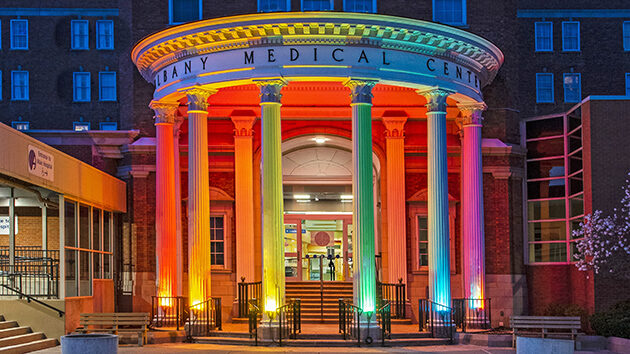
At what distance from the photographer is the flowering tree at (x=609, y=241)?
96.3ft

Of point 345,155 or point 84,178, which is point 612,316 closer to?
point 345,155

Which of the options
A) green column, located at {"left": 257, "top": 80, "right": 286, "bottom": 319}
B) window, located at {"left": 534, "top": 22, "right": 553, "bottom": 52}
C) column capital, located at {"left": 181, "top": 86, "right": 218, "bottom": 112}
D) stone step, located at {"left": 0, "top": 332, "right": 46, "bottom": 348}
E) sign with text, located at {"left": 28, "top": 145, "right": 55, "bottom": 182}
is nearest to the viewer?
stone step, located at {"left": 0, "top": 332, "right": 46, "bottom": 348}

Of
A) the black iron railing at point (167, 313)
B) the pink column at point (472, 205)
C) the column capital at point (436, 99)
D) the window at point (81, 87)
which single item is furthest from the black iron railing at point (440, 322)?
the window at point (81, 87)

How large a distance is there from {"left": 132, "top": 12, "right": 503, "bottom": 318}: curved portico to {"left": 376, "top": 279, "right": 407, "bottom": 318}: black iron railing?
2264 mm

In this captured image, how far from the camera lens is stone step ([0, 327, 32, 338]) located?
24266 mm

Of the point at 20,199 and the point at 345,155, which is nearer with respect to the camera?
the point at 20,199

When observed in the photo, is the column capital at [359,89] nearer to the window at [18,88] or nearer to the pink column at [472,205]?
the pink column at [472,205]

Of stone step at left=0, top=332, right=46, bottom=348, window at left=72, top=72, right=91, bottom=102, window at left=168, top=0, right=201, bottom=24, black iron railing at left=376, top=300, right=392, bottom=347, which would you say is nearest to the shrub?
black iron railing at left=376, top=300, right=392, bottom=347

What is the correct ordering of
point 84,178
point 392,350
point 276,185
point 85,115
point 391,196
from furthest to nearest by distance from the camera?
point 85,115 < point 391,196 < point 84,178 < point 276,185 < point 392,350

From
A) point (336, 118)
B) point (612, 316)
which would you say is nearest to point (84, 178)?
point (336, 118)

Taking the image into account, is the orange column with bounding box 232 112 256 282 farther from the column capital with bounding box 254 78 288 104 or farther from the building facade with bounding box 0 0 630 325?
the column capital with bounding box 254 78 288 104

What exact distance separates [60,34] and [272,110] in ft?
114

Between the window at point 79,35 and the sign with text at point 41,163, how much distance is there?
1279 inches

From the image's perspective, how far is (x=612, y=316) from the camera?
27453mm
